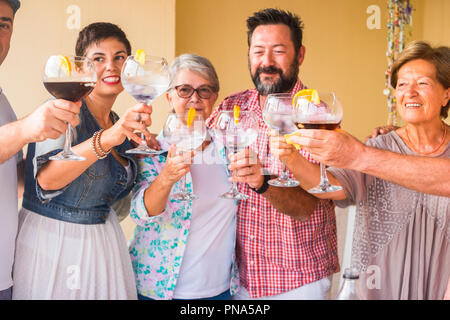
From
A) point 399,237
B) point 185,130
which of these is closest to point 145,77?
point 185,130

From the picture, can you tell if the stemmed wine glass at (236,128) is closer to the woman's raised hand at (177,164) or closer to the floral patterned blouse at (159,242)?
the woman's raised hand at (177,164)

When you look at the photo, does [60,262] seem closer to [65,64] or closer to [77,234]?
[77,234]

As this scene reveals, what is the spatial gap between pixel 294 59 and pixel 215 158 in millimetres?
594

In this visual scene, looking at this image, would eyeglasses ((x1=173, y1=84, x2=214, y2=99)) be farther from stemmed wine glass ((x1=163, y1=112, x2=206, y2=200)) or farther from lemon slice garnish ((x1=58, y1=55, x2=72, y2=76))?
lemon slice garnish ((x1=58, y1=55, x2=72, y2=76))

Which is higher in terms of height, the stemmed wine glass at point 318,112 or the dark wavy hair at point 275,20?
the dark wavy hair at point 275,20

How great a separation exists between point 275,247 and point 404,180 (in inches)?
25.6

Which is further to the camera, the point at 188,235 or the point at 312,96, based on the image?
the point at 188,235

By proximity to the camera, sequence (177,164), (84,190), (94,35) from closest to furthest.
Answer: (177,164) → (84,190) → (94,35)

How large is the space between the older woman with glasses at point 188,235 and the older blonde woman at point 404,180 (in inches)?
14.2

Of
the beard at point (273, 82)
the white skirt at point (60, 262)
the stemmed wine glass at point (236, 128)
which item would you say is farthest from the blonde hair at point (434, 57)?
the white skirt at point (60, 262)

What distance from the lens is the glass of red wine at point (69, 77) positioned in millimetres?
1306

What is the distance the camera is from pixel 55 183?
1497mm

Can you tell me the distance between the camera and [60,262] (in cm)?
162

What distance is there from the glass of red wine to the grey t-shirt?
3.05 ft
